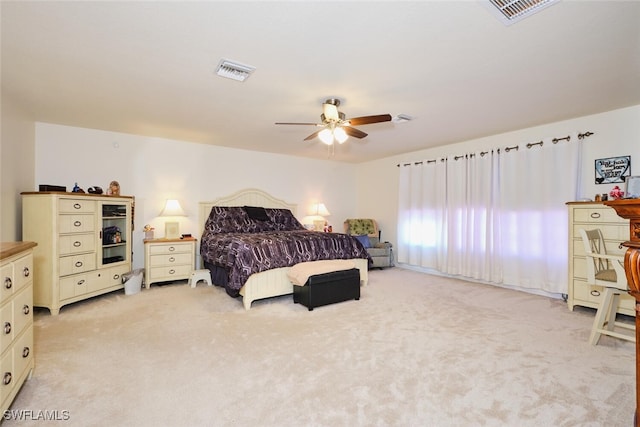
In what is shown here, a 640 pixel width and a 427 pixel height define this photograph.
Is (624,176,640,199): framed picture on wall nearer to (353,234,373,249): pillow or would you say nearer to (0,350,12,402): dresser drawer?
(353,234,373,249): pillow

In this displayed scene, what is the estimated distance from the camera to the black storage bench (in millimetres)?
3422

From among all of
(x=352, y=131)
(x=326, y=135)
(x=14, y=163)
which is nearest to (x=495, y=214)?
(x=352, y=131)

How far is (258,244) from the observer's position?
3619 mm

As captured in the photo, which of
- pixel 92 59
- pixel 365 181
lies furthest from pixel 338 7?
pixel 365 181

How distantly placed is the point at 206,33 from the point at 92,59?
106 centimetres

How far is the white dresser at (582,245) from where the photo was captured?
309cm

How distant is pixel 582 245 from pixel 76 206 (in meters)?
5.80

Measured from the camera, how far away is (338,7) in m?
1.71

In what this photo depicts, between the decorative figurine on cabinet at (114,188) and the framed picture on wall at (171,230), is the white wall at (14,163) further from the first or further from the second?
the framed picture on wall at (171,230)

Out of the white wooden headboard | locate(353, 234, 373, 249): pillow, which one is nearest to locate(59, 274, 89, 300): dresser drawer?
the white wooden headboard

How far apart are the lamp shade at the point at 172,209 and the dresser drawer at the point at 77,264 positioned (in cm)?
111

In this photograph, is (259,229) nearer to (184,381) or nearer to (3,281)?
(184,381)

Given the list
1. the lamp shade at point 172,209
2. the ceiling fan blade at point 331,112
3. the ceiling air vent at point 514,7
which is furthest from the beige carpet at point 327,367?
the ceiling air vent at point 514,7

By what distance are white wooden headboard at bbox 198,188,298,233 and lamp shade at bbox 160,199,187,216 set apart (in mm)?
519
